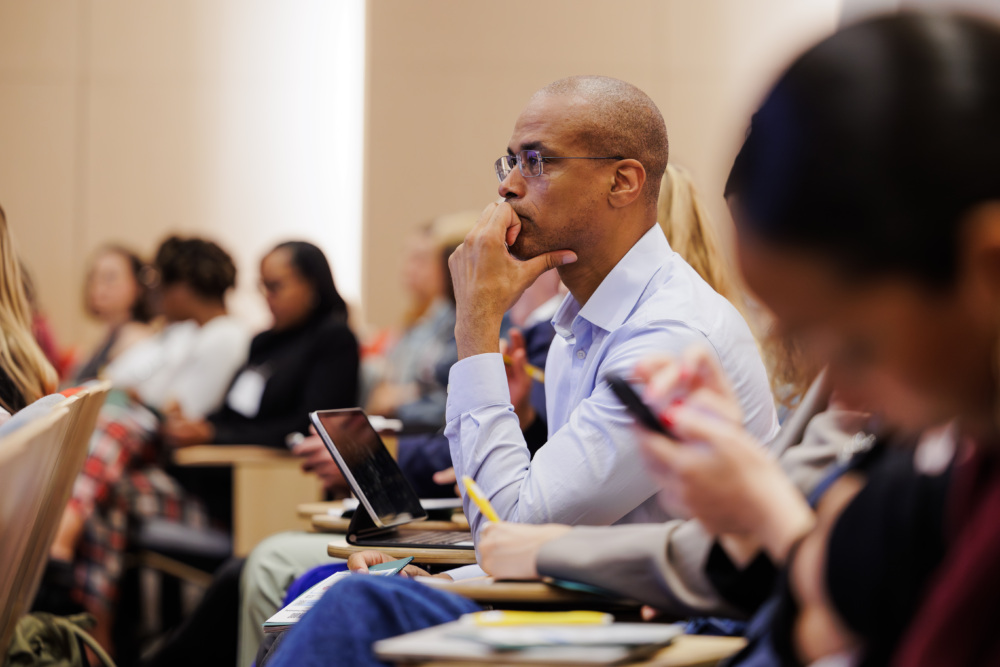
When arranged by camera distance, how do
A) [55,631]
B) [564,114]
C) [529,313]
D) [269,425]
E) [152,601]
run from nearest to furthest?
[564,114], [55,631], [529,313], [269,425], [152,601]

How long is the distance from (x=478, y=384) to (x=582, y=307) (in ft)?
0.89

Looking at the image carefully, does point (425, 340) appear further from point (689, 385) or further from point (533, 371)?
point (689, 385)

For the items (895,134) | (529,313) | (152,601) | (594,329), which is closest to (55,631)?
(594,329)

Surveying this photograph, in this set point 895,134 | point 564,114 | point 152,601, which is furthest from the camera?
point 152,601

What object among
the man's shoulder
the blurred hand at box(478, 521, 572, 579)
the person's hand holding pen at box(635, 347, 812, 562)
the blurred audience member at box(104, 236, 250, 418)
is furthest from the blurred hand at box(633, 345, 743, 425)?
the blurred audience member at box(104, 236, 250, 418)

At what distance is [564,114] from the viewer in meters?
1.84

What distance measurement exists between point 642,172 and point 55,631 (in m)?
1.39

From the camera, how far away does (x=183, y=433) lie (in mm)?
3787

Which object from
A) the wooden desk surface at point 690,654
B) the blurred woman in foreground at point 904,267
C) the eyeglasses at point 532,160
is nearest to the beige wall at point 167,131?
the eyeglasses at point 532,160

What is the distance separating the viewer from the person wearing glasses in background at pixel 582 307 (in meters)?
1.61

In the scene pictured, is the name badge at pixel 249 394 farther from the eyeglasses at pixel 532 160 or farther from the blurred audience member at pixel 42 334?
the eyeglasses at pixel 532 160

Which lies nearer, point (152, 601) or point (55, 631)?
point (55, 631)

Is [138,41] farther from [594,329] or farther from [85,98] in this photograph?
[594,329]

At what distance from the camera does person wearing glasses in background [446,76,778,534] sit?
1.61 meters
